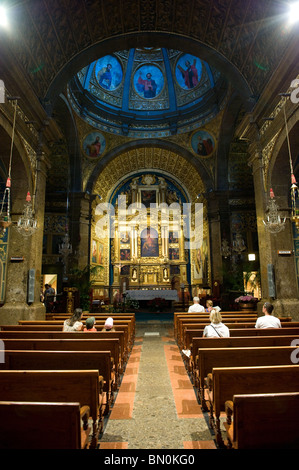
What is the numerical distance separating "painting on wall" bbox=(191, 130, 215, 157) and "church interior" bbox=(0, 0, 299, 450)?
9 cm

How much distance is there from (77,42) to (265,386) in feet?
33.0

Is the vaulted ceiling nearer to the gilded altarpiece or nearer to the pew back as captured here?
the pew back

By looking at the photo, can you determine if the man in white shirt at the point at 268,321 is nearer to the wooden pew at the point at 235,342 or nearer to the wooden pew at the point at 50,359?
the wooden pew at the point at 235,342

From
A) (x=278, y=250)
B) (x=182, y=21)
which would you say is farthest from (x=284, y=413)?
(x=182, y=21)

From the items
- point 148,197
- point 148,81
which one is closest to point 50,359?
point 148,197

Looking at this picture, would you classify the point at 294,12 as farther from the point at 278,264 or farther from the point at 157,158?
the point at 157,158

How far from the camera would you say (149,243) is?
19.9 meters

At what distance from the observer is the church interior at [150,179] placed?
4.62m

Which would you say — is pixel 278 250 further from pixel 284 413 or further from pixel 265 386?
pixel 284 413

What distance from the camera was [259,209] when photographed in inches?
329

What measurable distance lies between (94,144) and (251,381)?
15566mm

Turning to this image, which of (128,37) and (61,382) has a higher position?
(128,37)

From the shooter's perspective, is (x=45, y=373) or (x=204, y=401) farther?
(x=204, y=401)

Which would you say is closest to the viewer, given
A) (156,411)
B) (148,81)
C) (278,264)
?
(156,411)
